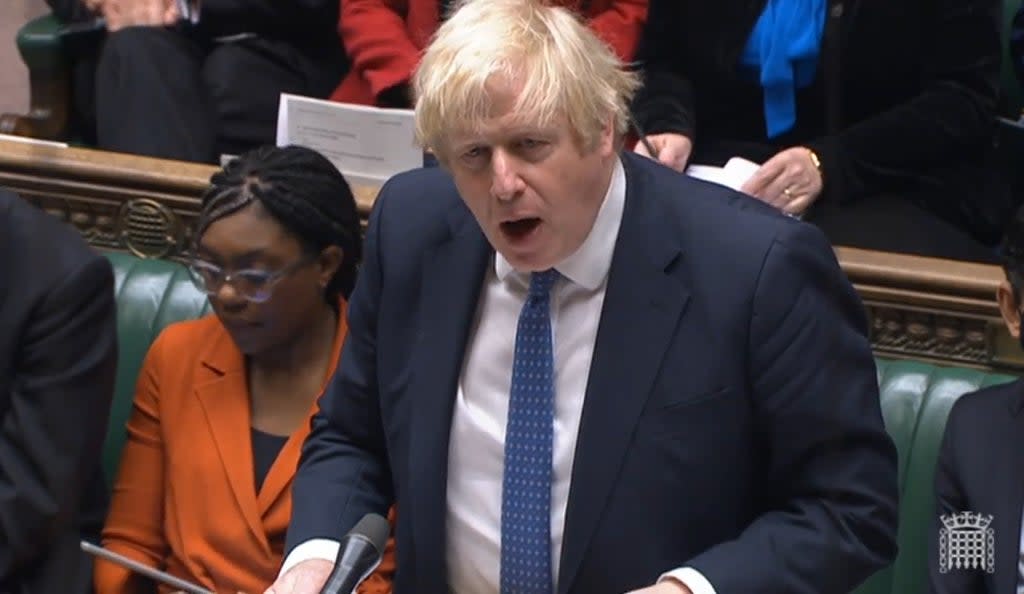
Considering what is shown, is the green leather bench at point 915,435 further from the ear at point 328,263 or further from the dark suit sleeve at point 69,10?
the dark suit sleeve at point 69,10

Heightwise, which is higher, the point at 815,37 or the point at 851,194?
the point at 815,37

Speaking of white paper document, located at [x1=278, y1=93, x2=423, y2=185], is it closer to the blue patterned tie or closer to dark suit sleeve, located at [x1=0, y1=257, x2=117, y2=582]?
dark suit sleeve, located at [x1=0, y1=257, x2=117, y2=582]

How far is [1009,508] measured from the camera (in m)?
2.28

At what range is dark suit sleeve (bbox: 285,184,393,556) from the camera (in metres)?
2.02

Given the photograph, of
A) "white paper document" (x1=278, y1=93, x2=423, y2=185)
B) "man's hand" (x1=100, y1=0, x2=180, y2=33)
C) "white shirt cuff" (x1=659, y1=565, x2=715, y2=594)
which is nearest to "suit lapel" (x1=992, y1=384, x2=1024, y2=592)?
"white shirt cuff" (x1=659, y1=565, x2=715, y2=594)

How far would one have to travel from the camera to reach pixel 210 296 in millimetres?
2762

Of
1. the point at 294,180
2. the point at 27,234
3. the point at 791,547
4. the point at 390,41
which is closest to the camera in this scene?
the point at 791,547

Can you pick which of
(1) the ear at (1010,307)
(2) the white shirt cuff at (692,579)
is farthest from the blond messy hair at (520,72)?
(1) the ear at (1010,307)

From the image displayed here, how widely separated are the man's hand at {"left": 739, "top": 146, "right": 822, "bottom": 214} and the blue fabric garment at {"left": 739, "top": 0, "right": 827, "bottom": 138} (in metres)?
0.16

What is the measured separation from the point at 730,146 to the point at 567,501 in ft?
4.62

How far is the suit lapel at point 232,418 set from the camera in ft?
8.76

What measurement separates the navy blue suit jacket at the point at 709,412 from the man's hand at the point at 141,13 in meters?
1.99

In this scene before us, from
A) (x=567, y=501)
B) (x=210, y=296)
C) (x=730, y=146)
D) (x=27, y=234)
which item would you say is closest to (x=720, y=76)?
(x=730, y=146)

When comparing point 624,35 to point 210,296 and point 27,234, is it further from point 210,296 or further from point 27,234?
point 27,234
